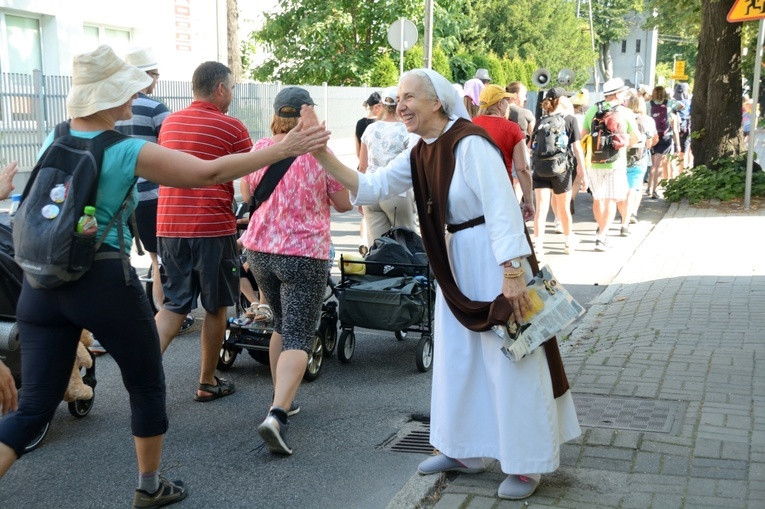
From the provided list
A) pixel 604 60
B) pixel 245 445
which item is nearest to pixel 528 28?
pixel 604 60

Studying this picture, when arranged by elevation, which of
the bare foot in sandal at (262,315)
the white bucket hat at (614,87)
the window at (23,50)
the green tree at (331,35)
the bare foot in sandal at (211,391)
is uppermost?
the green tree at (331,35)

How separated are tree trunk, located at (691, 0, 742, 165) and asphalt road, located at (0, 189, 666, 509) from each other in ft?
36.5

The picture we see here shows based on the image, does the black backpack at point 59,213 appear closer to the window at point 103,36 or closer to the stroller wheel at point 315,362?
the stroller wheel at point 315,362

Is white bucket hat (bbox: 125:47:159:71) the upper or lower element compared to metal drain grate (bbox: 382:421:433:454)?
upper

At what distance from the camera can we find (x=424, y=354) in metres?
6.64

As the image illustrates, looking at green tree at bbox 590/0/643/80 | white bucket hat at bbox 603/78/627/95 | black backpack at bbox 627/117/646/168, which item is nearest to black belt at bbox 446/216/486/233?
white bucket hat at bbox 603/78/627/95

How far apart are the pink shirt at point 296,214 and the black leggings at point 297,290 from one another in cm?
5

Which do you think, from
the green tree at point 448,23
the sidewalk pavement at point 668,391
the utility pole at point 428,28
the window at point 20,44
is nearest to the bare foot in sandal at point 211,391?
the sidewalk pavement at point 668,391

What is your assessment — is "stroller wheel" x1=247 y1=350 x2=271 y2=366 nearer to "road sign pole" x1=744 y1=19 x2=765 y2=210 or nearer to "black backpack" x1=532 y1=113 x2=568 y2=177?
"black backpack" x1=532 y1=113 x2=568 y2=177

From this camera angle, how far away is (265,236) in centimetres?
535

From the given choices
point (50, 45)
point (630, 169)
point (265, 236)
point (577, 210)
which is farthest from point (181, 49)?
point (265, 236)

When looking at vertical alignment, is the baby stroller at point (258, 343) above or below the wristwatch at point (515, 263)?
below

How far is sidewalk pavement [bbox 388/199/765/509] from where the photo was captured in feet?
13.7

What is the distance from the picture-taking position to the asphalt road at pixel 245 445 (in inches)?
176
